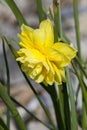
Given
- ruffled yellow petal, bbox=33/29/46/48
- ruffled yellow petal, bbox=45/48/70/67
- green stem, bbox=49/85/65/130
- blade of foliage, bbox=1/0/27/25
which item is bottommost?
green stem, bbox=49/85/65/130

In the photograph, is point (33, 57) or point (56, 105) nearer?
point (33, 57)

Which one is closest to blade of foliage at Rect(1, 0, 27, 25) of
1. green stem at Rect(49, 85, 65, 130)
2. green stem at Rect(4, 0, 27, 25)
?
green stem at Rect(4, 0, 27, 25)

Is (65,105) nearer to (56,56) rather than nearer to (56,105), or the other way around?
(56,105)

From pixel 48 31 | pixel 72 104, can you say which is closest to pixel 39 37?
pixel 48 31

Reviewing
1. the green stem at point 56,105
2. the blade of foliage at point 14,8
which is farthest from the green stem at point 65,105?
the blade of foliage at point 14,8

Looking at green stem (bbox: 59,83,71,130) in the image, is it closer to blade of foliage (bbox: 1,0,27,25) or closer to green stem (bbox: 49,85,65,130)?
green stem (bbox: 49,85,65,130)

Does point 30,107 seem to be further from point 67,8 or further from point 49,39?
point 49,39

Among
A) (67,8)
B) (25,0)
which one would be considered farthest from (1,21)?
(67,8)

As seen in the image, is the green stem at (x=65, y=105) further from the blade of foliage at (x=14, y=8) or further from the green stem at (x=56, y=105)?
the blade of foliage at (x=14, y=8)
